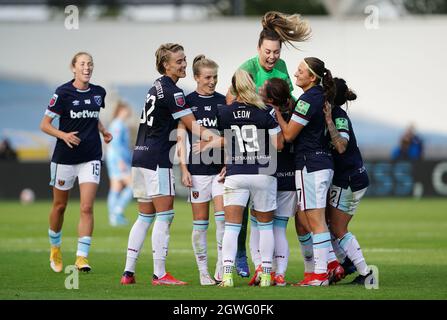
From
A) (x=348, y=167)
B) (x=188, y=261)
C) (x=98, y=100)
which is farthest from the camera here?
(x=188, y=261)

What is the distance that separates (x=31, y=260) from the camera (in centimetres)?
1407

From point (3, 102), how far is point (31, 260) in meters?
26.2

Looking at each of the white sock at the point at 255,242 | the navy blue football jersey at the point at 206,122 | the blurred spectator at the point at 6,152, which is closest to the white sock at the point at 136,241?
the navy blue football jersey at the point at 206,122

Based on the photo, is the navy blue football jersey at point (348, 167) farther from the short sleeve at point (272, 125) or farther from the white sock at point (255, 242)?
the white sock at point (255, 242)

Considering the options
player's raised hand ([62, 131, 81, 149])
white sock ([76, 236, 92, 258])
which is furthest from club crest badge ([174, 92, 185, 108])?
white sock ([76, 236, 92, 258])

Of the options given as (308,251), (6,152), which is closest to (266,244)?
(308,251)

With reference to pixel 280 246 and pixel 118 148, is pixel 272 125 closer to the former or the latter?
pixel 280 246

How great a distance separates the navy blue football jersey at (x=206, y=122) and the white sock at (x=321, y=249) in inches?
59.7

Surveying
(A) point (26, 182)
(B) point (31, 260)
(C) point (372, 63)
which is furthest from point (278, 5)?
(B) point (31, 260)

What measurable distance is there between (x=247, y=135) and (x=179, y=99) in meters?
0.85

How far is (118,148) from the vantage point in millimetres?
22406

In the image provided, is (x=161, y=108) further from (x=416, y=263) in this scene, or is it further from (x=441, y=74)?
(x=441, y=74)

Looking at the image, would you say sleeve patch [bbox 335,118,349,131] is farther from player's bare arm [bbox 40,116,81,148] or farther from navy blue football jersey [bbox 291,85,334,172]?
player's bare arm [bbox 40,116,81,148]

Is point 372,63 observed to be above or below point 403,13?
below
